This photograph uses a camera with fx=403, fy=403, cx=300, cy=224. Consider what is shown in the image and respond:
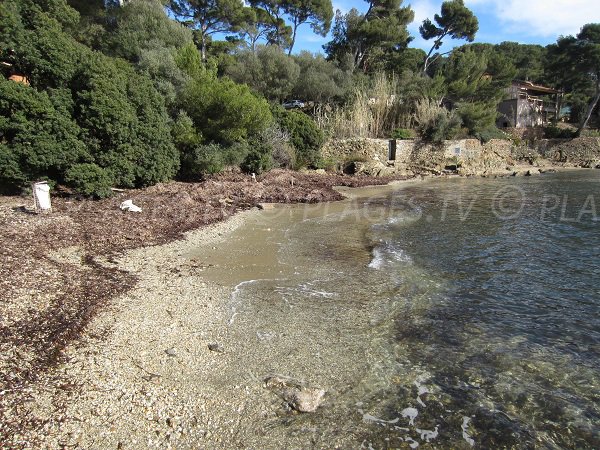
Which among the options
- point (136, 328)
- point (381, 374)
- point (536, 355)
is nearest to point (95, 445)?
point (136, 328)

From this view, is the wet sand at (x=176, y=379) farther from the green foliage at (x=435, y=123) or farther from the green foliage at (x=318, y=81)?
the green foliage at (x=318, y=81)

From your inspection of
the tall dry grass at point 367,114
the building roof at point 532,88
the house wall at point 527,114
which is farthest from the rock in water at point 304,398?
the building roof at point 532,88

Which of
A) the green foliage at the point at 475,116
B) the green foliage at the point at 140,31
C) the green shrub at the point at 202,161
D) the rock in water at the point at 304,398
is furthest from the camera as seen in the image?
the green foliage at the point at 475,116

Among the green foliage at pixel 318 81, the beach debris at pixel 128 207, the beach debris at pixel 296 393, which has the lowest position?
the beach debris at pixel 296 393

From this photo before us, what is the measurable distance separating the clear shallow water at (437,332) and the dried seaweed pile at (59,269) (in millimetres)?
1930

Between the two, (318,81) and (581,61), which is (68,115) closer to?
(318,81)

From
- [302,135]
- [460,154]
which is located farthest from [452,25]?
[302,135]

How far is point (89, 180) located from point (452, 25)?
42.7 m

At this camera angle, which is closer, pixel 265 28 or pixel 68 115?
pixel 68 115

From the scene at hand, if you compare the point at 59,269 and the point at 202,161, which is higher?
the point at 202,161

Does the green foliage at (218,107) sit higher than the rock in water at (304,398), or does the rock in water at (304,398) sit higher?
the green foliage at (218,107)

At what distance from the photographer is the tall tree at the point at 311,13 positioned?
3637 cm

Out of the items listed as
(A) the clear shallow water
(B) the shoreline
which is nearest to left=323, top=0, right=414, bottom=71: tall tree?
(A) the clear shallow water

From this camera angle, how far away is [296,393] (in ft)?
12.2
